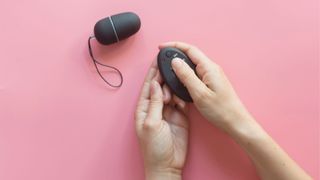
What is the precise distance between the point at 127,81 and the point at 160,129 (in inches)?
5.2

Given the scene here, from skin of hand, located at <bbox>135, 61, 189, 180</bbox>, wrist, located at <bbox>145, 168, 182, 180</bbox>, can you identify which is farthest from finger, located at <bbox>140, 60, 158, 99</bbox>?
wrist, located at <bbox>145, 168, 182, 180</bbox>

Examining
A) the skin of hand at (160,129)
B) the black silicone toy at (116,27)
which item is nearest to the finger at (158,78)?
the skin of hand at (160,129)

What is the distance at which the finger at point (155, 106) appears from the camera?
29.6 inches

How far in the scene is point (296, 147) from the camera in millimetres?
817

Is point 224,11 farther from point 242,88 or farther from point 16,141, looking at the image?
point 16,141

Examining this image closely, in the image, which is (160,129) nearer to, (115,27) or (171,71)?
(171,71)

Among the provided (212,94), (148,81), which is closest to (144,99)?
(148,81)

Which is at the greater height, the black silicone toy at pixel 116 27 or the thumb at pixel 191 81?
the black silicone toy at pixel 116 27

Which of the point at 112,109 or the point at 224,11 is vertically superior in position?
the point at 224,11

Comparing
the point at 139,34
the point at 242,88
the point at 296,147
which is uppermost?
the point at 139,34

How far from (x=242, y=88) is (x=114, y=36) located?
0.28m

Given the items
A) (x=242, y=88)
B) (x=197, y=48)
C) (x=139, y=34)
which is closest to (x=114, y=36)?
(x=139, y=34)

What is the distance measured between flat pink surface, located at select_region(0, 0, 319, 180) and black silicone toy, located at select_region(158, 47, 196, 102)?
6 cm

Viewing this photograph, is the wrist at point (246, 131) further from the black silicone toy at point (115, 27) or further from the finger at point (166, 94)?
the black silicone toy at point (115, 27)
